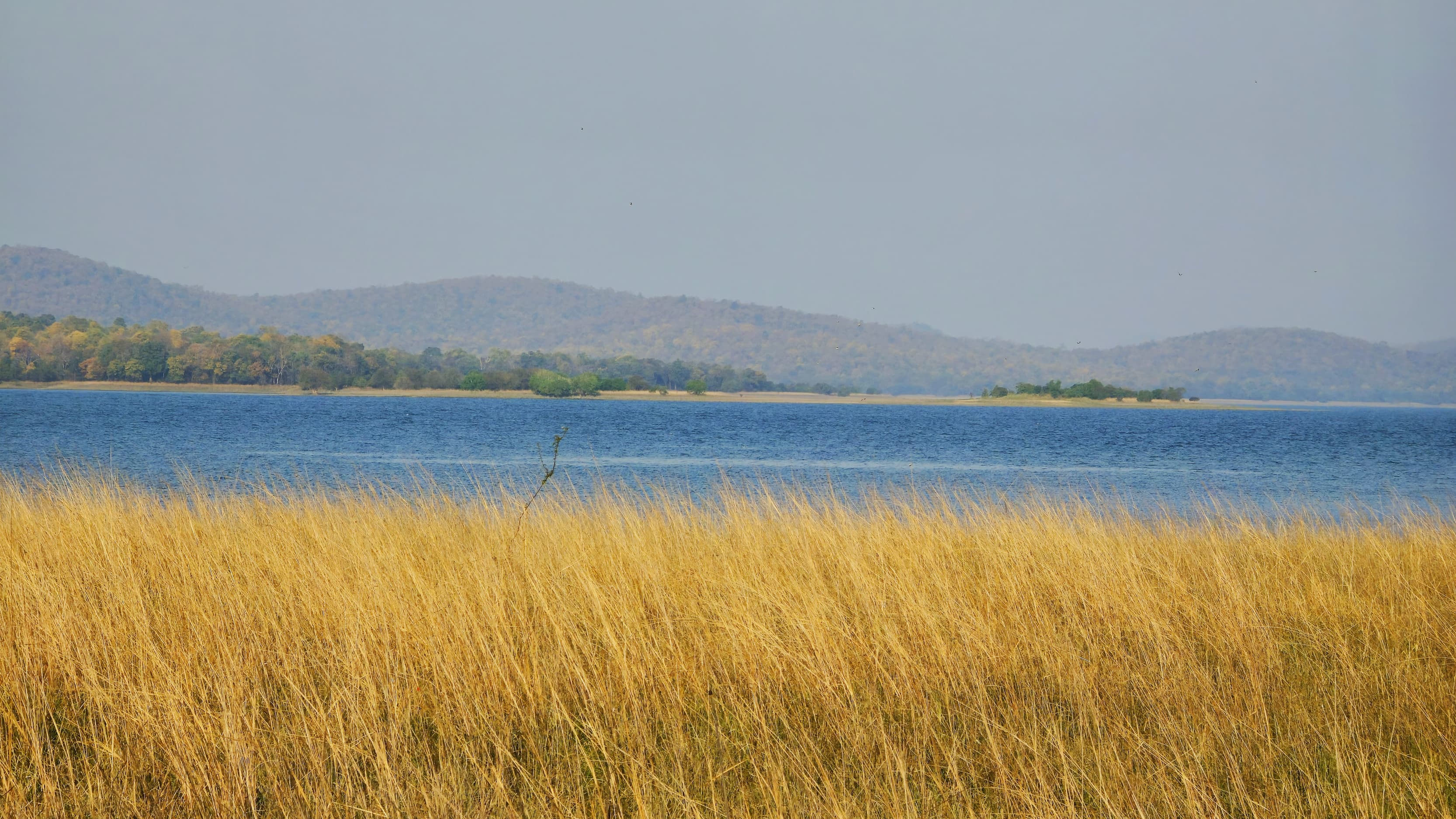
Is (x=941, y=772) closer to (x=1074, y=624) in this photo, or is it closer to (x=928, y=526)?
(x=1074, y=624)

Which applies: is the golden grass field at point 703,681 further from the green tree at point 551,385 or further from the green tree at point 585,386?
the green tree at point 585,386

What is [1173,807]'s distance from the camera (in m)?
3.21

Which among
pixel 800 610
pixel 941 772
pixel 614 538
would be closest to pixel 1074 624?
pixel 800 610

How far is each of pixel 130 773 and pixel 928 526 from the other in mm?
6220

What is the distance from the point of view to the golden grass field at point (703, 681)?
3383 mm

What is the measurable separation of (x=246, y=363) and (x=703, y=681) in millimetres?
145089

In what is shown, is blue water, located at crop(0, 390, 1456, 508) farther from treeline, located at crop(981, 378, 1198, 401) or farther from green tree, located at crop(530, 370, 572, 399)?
treeline, located at crop(981, 378, 1198, 401)

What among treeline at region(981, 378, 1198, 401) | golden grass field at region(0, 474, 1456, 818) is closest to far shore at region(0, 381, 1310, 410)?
treeline at region(981, 378, 1198, 401)

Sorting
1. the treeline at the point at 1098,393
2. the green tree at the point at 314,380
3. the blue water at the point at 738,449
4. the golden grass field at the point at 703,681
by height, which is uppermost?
the treeline at the point at 1098,393

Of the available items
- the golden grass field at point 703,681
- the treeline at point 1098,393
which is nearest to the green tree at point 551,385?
the treeline at point 1098,393

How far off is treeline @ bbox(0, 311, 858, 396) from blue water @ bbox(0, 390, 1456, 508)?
32.8m

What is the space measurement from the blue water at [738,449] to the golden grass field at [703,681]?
4.16 metres

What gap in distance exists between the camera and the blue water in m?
23.0

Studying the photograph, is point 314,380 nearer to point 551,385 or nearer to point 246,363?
point 246,363
